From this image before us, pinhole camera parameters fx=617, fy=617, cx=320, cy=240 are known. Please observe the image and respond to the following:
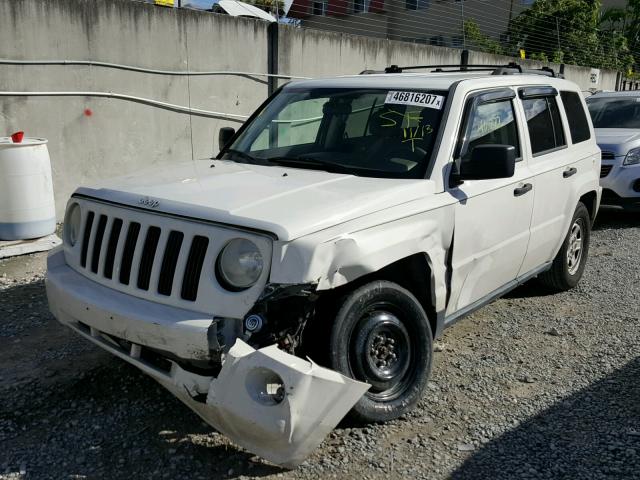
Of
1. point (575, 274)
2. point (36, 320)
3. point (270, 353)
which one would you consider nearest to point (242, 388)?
point (270, 353)

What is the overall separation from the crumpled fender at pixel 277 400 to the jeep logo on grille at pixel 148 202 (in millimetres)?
884

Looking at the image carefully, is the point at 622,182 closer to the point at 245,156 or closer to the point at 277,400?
the point at 245,156

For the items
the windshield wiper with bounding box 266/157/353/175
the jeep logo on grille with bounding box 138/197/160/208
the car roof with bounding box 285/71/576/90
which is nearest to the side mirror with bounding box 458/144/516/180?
the car roof with bounding box 285/71/576/90

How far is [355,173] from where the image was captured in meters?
3.59

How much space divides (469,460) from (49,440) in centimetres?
212

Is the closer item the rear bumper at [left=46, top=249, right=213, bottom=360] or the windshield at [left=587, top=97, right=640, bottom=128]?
the rear bumper at [left=46, top=249, right=213, bottom=360]

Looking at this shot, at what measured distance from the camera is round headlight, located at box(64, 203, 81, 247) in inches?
139

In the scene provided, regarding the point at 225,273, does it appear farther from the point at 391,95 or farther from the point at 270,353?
the point at 391,95

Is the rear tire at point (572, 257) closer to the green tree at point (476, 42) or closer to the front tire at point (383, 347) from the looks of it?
the front tire at point (383, 347)

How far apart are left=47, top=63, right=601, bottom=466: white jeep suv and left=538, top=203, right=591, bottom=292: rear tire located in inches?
26.9

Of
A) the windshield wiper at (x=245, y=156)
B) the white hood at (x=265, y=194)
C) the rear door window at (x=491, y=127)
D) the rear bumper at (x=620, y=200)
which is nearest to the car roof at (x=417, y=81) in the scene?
the rear door window at (x=491, y=127)

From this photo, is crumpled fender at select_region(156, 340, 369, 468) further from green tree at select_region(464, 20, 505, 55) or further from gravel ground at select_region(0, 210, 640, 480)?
green tree at select_region(464, 20, 505, 55)

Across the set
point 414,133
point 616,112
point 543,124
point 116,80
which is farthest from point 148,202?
point 616,112

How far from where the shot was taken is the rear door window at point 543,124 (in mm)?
4493
